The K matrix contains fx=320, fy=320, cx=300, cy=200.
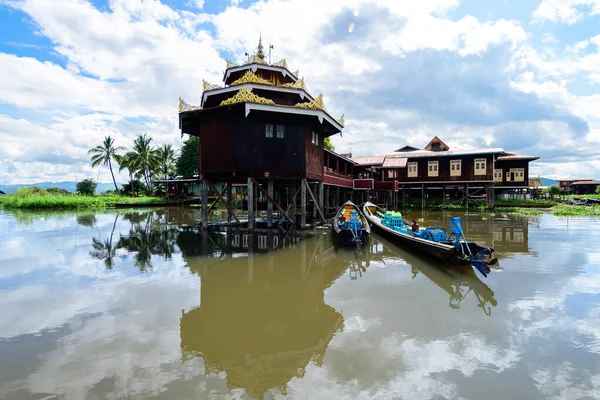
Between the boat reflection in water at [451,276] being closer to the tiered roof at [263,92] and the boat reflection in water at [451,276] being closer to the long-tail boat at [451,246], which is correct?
the long-tail boat at [451,246]

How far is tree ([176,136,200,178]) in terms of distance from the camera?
49.2m

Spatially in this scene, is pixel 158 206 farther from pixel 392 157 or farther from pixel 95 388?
pixel 95 388

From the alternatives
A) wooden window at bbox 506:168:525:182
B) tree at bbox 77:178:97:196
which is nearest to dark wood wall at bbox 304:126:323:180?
wooden window at bbox 506:168:525:182

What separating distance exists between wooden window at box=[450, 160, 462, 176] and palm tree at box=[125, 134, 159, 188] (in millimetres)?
45294

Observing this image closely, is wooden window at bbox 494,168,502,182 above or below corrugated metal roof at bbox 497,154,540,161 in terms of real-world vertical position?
below

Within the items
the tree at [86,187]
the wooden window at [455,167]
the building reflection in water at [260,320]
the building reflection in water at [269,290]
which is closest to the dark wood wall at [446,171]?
the wooden window at [455,167]

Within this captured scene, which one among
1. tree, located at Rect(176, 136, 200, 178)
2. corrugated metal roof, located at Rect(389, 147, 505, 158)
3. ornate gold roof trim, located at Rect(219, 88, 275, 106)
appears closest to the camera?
ornate gold roof trim, located at Rect(219, 88, 275, 106)

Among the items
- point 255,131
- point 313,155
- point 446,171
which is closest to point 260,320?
point 255,131

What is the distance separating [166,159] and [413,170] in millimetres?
41789

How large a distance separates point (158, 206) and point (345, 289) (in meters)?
43.4

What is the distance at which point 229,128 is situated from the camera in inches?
702

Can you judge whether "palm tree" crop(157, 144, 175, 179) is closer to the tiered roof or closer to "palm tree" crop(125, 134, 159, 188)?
"palm tree" crop(125, 134, 159, 188)

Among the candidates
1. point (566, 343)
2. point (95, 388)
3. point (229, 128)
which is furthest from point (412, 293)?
point (229, 128)

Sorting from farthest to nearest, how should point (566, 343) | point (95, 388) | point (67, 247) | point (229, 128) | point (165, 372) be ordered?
point (229, 128) < point (67, 247) < point (566, 343) < point (165, 372) < point (95, 388)
